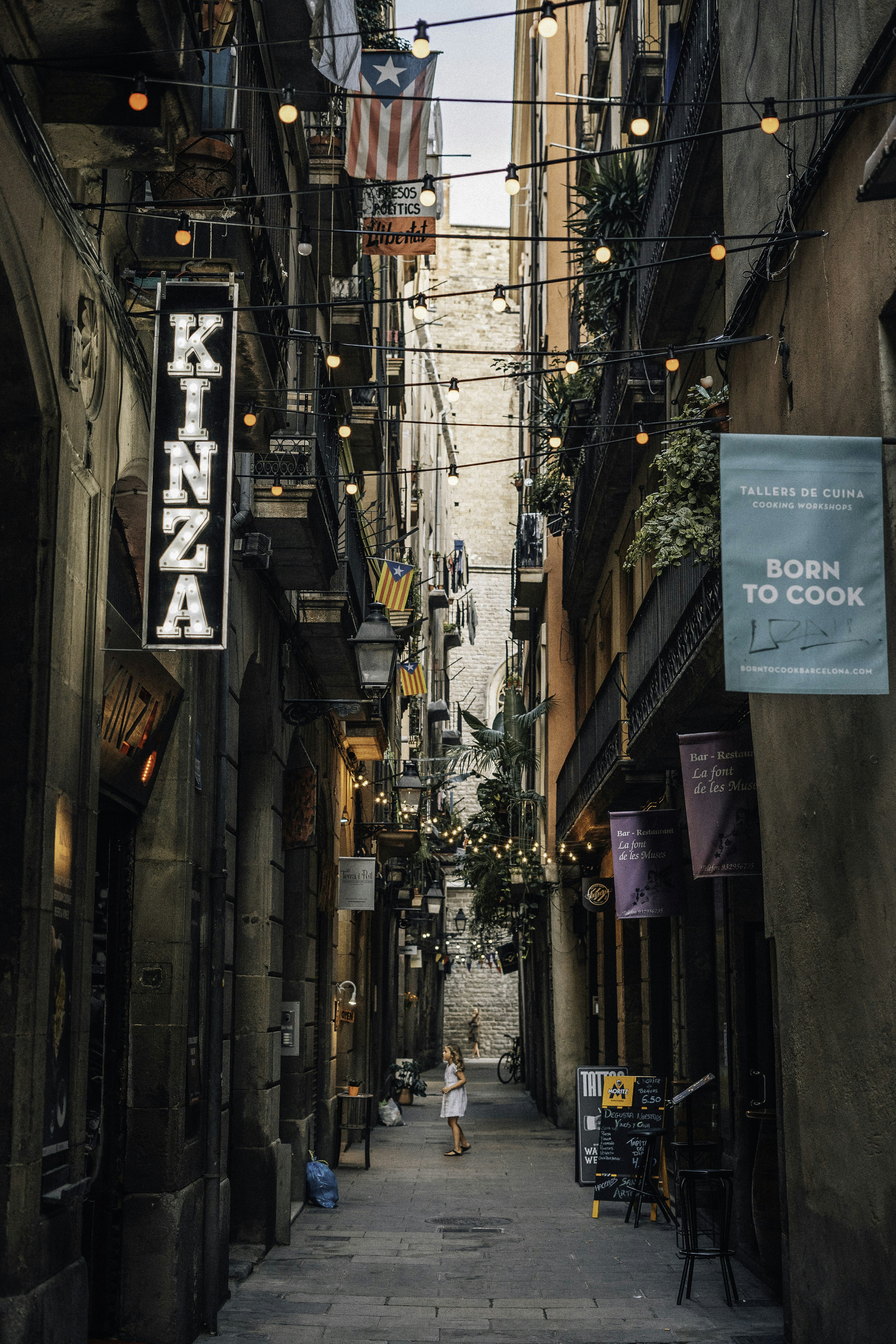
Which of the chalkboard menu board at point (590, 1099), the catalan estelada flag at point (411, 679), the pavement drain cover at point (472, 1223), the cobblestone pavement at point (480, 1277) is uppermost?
the catalan estelada flag at point (411, 679)

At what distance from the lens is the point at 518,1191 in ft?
55.6

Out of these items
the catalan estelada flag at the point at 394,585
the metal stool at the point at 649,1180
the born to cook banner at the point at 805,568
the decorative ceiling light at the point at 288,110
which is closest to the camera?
the born to cook banner at the point at 805,568

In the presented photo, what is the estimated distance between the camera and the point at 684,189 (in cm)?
1183

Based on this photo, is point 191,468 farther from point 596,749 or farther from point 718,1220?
point 596,749

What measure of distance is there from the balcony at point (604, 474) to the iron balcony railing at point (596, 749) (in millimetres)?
2339

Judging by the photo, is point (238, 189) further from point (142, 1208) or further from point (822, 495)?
point (142, 1208)

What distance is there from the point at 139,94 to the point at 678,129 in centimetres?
721

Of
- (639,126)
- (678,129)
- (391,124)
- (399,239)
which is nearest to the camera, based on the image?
(639,126)

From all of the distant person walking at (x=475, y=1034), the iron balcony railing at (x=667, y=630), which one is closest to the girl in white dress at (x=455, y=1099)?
the iron balcony railing at (x=667, y=630)

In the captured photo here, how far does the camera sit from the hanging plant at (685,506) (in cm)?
958

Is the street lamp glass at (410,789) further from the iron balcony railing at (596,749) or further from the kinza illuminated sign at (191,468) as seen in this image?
the kinza illuminated sign at (191,468)

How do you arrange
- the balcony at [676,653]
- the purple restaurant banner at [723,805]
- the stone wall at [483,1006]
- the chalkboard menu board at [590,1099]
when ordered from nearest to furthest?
the purple restaurant banner at [723,805] < the balcony at [676,653] < the chalkboard menu board at [590,1099] < the stone wall at [483,1006]

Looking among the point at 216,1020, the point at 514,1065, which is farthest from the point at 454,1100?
the point at 514,1065

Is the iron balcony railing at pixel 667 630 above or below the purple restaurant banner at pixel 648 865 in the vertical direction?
above
